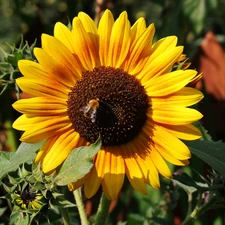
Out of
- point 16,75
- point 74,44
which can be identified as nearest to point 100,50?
point 74,44

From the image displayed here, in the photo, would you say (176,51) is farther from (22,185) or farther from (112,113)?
(22,185)

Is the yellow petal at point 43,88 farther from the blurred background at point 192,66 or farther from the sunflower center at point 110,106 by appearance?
the blurred background at point 192,66

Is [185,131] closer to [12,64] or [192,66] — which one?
[12,64]

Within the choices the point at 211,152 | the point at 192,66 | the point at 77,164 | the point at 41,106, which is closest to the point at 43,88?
the point at 41,106

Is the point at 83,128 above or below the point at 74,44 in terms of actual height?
below

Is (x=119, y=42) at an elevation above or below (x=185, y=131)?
above

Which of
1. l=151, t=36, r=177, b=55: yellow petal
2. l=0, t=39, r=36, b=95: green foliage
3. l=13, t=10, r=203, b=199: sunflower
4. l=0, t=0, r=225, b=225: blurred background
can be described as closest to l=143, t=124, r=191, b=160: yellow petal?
l=13, t=10, r=203, b=199: sunflower

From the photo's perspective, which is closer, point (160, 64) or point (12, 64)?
point (160, 64)
